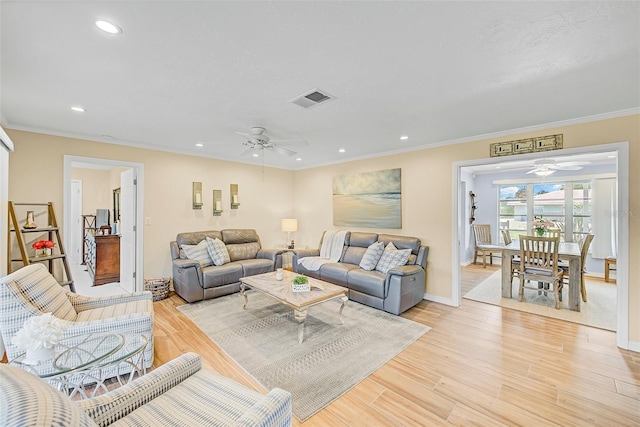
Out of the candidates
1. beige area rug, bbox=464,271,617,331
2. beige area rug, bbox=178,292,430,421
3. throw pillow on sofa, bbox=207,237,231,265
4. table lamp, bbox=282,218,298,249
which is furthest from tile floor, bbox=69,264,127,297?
beige area rug, bbox=464,271,617,331

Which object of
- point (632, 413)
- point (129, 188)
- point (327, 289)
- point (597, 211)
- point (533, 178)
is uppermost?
point (533, 178)

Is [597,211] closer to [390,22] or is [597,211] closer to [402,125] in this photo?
[402,125]

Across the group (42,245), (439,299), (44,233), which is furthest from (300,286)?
(44,233)

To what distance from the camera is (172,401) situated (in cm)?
135

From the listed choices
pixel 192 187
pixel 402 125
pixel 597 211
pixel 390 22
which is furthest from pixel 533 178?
pixel 192 187

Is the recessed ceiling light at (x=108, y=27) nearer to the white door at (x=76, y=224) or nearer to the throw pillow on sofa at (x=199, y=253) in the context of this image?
the throw pillow on sofa at (x=199, y=253)

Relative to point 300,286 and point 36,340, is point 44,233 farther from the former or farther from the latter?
point 300,286

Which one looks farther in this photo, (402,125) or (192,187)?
(192,187)

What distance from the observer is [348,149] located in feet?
15.4

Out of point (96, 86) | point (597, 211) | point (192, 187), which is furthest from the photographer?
point (597, 211)

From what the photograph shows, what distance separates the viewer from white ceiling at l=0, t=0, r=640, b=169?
1.46m

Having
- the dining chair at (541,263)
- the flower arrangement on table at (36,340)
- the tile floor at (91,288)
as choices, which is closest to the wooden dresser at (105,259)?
the tile floor at (91,288)

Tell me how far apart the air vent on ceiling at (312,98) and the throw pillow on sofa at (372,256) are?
2.55 metres

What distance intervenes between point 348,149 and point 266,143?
172 centimetres
